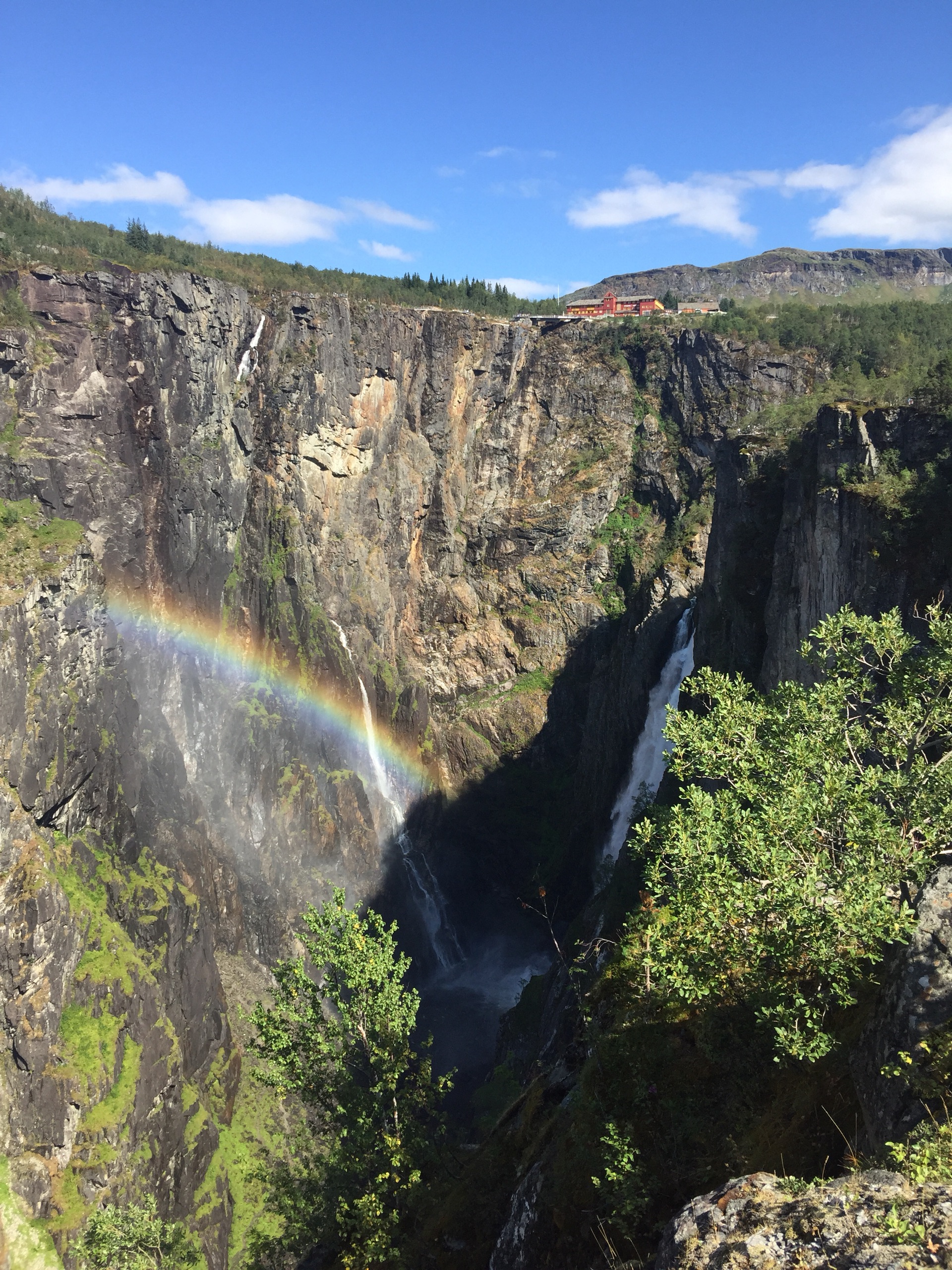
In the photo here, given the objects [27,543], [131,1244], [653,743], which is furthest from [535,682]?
[131,1244]

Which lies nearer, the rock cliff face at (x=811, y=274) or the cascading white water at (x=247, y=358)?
the cascading white water at (x=247, y=358)

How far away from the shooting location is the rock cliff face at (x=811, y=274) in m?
98.8

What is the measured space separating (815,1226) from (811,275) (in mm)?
118975

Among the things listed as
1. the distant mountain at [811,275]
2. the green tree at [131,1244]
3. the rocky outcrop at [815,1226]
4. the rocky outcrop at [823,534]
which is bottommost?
the green tree at [131,1244]

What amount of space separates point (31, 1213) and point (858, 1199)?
2652 centimetres

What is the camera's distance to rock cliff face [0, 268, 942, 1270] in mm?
25609

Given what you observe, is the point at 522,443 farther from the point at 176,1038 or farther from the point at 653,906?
the point at 653,906

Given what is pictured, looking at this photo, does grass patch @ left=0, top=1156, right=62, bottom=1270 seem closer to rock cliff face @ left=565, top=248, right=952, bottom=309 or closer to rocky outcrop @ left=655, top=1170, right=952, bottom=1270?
rocky outcrop @ left=655, top=1170, right=952, bottom=1270

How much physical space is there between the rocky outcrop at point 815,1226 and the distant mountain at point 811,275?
10303 centimetres

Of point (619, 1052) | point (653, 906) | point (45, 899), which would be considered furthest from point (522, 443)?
point (619, 1052)

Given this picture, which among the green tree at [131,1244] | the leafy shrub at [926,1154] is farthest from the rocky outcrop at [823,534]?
the green tree at [131,1244]

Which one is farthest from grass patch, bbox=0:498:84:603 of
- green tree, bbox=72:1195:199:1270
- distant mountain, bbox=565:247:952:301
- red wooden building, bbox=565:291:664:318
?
distant mountain, bbox=565:247:952:301

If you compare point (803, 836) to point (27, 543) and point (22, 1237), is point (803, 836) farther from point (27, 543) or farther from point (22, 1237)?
point (27, 543)

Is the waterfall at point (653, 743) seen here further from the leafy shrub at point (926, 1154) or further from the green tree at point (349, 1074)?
the leafy shrub at point (926, 1154)
